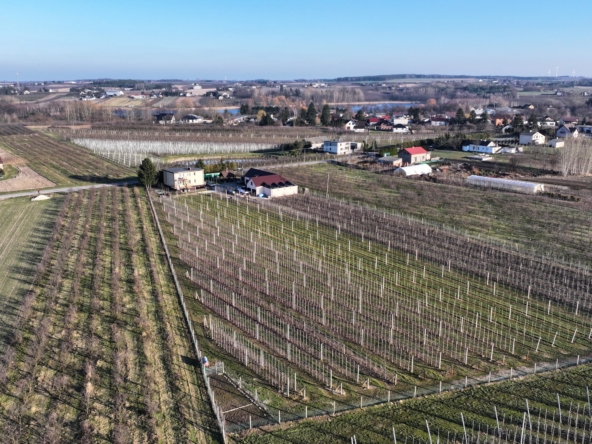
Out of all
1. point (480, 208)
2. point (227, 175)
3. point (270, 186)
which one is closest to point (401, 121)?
point (227, 175)

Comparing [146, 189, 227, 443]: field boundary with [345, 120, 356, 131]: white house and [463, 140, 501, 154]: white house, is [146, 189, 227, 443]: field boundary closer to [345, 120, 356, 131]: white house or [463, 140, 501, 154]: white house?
[463, 140, 501, 154]: white house

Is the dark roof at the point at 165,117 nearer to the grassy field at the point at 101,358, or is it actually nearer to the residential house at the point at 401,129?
the residential house at the point at 401,129

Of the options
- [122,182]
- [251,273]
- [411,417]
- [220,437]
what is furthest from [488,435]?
[122,182]

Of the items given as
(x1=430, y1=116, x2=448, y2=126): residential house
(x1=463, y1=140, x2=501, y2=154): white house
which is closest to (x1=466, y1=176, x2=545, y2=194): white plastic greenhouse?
(x1=463, y1=140, x2=501, y2=154): white house

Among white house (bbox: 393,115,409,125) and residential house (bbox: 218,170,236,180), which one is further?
white house (bbox: 393,115,409,125)

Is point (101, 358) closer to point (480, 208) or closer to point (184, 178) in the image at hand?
point (184, 178)

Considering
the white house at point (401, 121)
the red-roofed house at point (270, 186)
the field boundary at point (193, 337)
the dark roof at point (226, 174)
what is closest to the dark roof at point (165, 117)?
the white house at point (401, 121)
